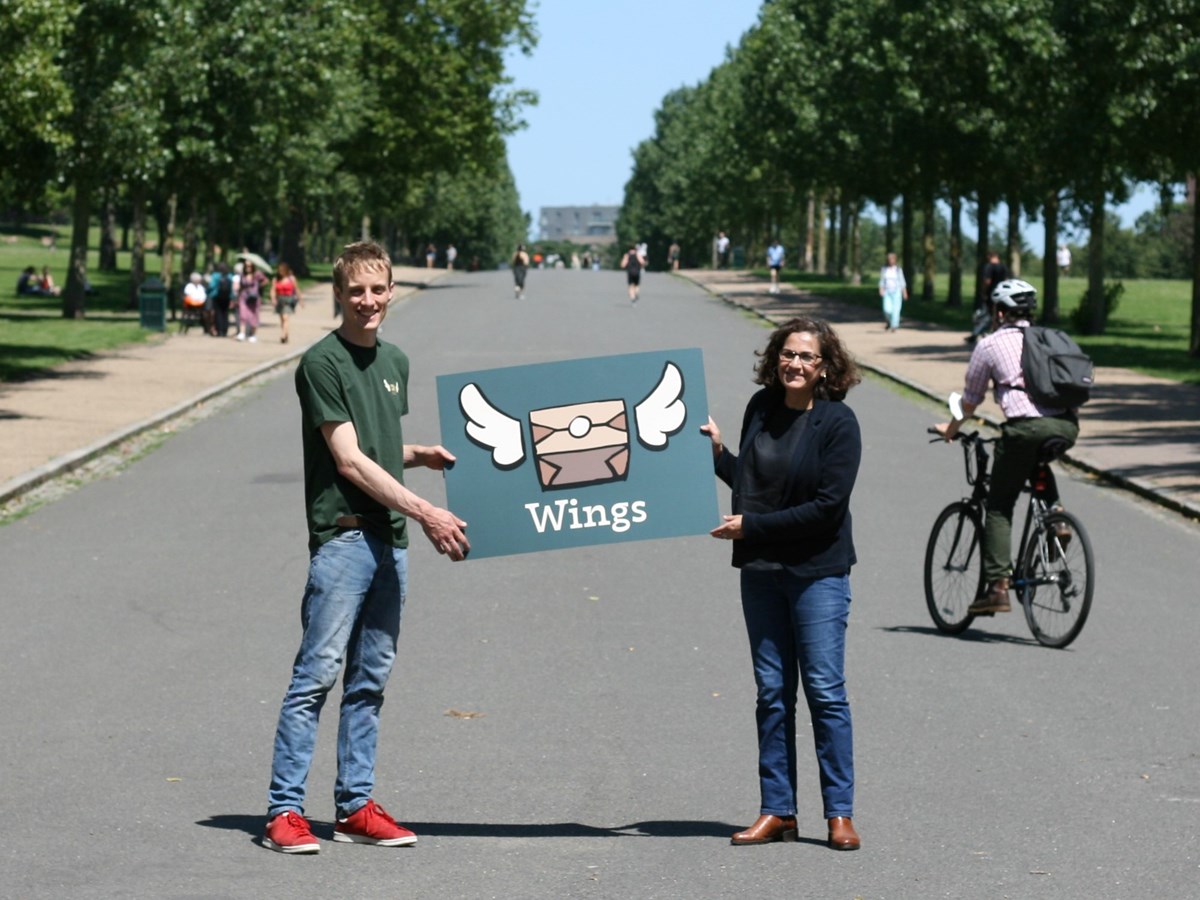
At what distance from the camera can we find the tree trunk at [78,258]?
38.4 metres

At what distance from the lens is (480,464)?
22.1 ft

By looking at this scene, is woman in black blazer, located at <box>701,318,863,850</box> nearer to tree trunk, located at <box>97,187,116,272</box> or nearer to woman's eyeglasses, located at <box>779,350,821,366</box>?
woman's eyeglasses, located at <box>779,350,821,366</box>

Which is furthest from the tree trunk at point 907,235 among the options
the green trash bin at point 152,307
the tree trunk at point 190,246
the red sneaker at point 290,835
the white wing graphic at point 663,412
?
the red sneaker at point 290,835

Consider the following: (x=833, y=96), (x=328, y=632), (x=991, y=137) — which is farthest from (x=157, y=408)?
(x=833, y=96)

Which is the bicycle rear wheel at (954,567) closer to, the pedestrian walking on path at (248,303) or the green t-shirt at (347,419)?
the green t-shirt at (347,419)

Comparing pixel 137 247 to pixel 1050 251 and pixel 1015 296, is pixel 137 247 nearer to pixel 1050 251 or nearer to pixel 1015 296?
pixel 1050 251

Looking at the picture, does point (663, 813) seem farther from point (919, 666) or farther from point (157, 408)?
point (157, 408)

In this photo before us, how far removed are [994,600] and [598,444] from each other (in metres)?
4.24

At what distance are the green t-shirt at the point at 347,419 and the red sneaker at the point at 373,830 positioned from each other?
85 cm

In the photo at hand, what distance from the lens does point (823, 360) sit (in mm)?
6324

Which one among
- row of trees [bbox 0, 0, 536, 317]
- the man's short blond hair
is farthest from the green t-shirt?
row of trees [bbox 0, 0, 536, 317]

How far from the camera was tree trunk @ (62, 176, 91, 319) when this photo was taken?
3838 cm

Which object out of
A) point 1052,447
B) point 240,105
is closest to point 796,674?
point 1052,447

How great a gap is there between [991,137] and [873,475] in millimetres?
25498
